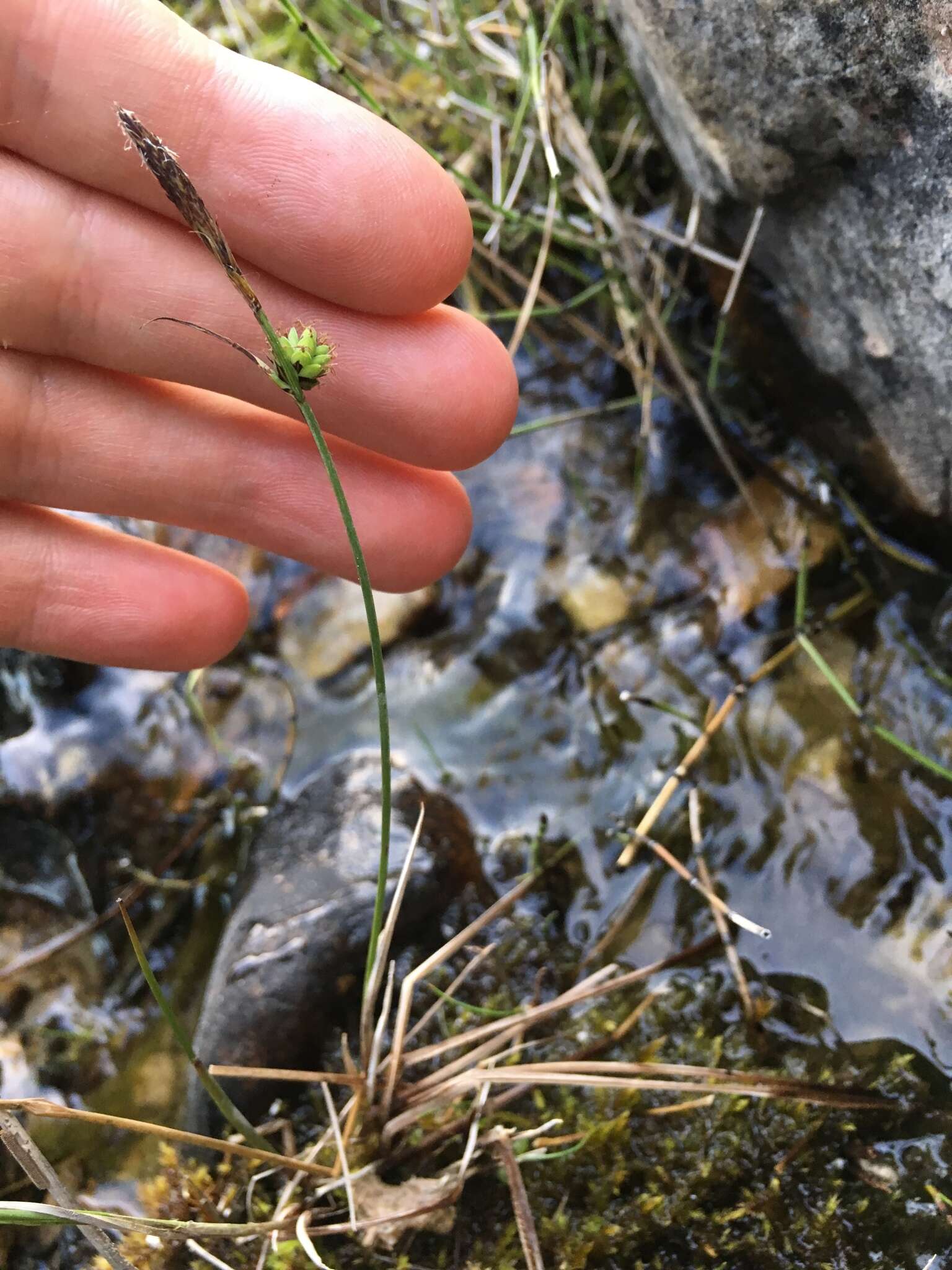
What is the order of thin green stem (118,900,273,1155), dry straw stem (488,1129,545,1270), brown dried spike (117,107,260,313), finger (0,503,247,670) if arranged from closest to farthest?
brown dried spike (117,107,260,313), thin green stem (118,900,273,1155), dry straw stem (488,1129,545,1270), finger (0,503,247,670)

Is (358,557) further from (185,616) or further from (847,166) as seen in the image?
(847,166)

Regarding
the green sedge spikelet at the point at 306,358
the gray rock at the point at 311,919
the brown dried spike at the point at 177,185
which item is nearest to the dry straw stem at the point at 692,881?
the gray rock at the point at 311,919

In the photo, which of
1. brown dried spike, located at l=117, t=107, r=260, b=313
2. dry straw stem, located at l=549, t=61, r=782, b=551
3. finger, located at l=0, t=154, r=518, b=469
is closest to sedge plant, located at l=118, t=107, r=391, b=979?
brown dried spike, located at l=117, t=107, r=260, b=313

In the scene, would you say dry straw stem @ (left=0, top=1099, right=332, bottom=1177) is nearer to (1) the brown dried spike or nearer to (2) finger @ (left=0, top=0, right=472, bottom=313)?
(1) the brown dried spike

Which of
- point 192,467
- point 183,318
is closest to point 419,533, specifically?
point 192,467

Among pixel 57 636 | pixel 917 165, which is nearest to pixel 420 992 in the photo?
pixel 57 636

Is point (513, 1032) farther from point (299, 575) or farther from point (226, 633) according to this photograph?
point (299, 575)
